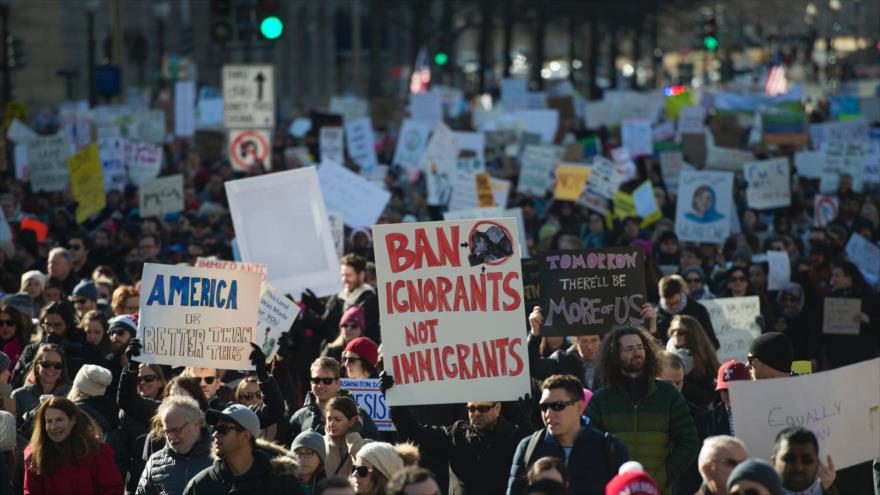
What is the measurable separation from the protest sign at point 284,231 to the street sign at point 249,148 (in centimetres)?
745

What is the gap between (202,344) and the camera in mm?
9977

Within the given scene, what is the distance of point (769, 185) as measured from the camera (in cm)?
2098

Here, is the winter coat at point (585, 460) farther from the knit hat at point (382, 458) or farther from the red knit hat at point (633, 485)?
the red knit hat at point (633, 485)

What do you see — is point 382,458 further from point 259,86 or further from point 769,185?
point 769,185

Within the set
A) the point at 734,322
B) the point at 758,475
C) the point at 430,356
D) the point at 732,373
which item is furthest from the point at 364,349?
the point at 734,322

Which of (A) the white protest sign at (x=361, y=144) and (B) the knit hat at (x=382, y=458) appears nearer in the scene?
(B) the knit hat at (x=382, y=458)

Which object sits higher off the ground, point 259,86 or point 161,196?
point 259,86

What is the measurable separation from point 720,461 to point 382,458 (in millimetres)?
1353

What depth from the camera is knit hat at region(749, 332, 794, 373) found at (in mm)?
8367

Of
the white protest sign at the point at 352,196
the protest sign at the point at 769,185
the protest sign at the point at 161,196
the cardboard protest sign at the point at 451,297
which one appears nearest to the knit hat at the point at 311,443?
the cardboard protest sign at the point at 451,297

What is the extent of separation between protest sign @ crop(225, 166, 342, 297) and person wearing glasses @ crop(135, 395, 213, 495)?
5213 mm

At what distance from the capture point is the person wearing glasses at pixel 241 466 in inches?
285

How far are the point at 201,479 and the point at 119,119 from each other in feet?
77.2

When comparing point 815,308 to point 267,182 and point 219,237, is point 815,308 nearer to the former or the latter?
point 267,182
